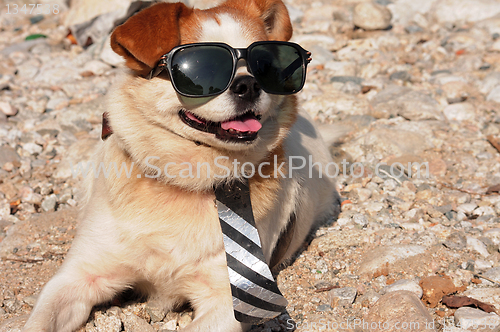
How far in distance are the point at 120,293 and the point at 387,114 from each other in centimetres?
428

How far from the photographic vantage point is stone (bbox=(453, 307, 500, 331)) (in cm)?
285

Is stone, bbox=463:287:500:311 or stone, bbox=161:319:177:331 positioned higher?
stone, bbox=463:287:500:311

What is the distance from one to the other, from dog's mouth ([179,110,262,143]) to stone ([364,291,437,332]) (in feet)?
4.38

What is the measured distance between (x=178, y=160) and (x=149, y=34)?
0.77 m

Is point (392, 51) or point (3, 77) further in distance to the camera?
point (392, 51)

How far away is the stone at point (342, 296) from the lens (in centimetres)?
316

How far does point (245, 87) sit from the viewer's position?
2.83 meters

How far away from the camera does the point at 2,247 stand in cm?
379

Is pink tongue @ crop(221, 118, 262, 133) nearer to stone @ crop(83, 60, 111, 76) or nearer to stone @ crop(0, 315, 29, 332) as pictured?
stone @ crop(0, 315, 29, 332)

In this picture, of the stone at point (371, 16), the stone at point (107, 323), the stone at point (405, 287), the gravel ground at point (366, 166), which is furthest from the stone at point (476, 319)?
the stone at point (371, 16)

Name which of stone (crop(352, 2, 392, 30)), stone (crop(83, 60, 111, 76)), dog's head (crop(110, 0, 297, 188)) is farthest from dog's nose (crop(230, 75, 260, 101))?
stone (crop(352, 2, 392, 30))

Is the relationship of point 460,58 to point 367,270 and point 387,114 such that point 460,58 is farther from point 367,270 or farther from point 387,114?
point 367,270

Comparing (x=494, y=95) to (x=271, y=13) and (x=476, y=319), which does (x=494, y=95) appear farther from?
(x=476, y=319)

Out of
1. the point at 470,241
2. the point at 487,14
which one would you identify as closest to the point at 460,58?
the point at 487,14
